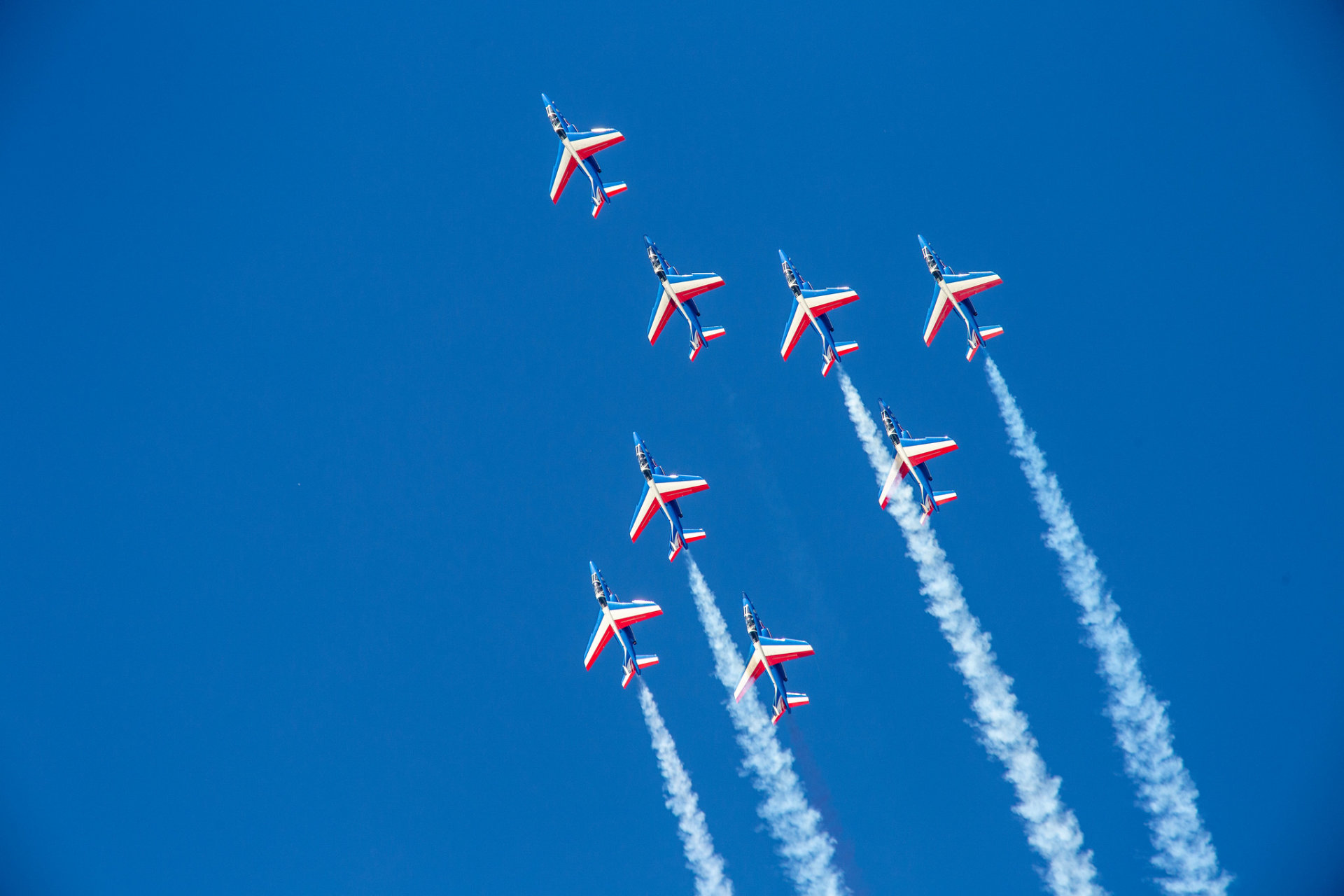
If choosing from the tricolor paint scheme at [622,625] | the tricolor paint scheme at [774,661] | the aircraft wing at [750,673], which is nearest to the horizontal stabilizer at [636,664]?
the tricolor paint scheme at [622,625]

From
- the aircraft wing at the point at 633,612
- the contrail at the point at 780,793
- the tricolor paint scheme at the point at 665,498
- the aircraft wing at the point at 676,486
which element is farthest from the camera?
the contrail at the point at 780,793

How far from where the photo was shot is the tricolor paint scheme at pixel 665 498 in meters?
42.8

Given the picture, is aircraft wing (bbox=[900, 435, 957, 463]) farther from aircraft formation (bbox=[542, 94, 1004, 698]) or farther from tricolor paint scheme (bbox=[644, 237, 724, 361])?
tricolor paint scheme (bbox=[644, 237, 724, 361])

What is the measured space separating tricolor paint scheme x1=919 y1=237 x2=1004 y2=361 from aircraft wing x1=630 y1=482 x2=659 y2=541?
1953 centimetres

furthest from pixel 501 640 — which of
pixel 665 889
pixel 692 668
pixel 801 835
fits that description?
pixel 801 835

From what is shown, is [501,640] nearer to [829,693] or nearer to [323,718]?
[323,718]

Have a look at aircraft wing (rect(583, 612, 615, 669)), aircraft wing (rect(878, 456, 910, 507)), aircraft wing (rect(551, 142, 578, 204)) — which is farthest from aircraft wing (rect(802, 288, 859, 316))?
aircraft wing (rect(583, 612, 615, 669))

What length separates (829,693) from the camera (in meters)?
46.8

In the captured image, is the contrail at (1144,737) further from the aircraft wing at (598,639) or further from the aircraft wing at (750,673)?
the aircraft wing at (598,639)

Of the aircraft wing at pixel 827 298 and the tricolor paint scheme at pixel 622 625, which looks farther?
the tricolor paint scheme at pixel 622 625

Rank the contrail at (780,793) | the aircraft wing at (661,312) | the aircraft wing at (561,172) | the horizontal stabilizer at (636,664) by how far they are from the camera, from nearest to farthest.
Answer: the horizontal stabilizer at (636,664) < the contrail at (780,793) < the aircraft wing at (661,312) < the aircraft wing at (561,172)

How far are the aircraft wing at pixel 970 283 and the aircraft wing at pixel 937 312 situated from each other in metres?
0.61

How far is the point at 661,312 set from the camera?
44.5 meters

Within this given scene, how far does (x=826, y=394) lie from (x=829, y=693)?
746 inches
